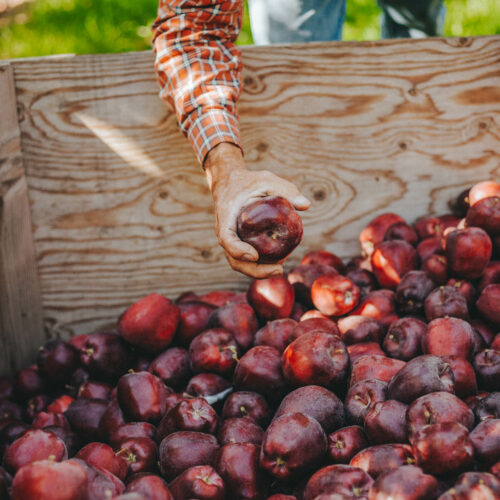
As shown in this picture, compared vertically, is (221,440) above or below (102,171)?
below

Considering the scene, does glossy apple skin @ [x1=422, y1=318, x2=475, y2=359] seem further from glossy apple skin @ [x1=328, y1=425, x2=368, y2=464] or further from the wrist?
the wrist

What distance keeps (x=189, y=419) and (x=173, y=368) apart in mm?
491

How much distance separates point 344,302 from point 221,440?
895 mm

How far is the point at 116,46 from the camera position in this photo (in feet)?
18.4

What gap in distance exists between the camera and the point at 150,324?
2.47 m

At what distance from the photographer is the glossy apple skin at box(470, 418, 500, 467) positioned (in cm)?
153

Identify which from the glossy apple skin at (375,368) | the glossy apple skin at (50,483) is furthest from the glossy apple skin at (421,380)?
the glossy apple skin at (50,483)

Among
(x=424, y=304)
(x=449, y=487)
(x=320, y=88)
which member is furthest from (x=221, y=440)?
(x=320, y=88)

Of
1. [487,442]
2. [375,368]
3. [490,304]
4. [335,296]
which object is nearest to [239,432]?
[375,368]

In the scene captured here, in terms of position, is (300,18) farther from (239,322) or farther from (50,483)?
(50,483)

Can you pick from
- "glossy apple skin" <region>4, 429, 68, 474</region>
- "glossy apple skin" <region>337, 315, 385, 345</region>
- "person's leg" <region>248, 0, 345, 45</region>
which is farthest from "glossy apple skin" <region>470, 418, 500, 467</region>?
"person's leg" <region>248, 0, 345, 45</region>

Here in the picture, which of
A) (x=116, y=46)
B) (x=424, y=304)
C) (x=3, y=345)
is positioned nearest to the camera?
(x=424, y=304)

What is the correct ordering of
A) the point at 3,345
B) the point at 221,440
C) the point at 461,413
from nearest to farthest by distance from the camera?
the point at 461,413, the point at 221,440, the point at 3,345

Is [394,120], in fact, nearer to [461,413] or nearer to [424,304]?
[424,304]
